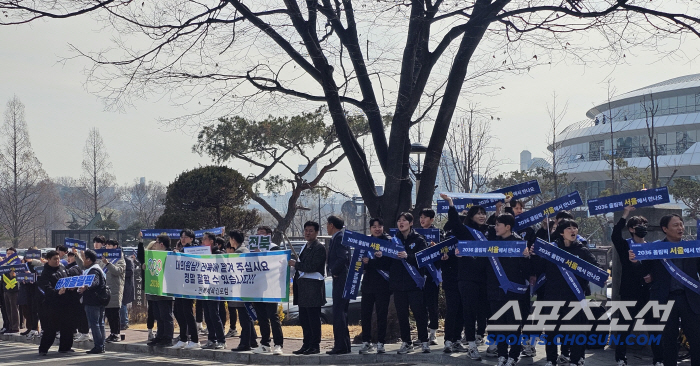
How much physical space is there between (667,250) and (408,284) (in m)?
3.68

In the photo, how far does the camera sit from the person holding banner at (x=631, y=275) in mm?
9008

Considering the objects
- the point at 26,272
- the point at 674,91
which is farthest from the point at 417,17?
the point at 674,91

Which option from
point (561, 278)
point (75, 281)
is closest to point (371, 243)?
point (561, 278)

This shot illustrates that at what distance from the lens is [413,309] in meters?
10.8

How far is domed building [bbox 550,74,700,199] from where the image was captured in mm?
60469

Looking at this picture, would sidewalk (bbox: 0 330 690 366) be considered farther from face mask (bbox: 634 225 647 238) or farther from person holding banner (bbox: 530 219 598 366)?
face mask (bbox: 634 225 647 238)

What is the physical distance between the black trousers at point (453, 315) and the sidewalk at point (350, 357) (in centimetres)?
32

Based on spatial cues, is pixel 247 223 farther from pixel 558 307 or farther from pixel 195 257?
pixel 558 307

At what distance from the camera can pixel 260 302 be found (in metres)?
11.7

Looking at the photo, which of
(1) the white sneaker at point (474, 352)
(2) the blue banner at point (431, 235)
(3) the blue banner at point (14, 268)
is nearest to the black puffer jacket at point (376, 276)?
(2) the blue banner at point (431, 235)

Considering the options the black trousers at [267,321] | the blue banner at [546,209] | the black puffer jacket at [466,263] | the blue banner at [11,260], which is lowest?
the black trousers at [267,321]

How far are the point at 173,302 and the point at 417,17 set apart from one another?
21.2 ft

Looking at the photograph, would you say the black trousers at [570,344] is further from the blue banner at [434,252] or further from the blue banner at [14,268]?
the blue banner at [14,268]

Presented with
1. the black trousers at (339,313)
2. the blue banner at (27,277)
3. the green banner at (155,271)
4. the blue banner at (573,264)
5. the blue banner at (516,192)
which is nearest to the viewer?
the blue banner at (573,264)
